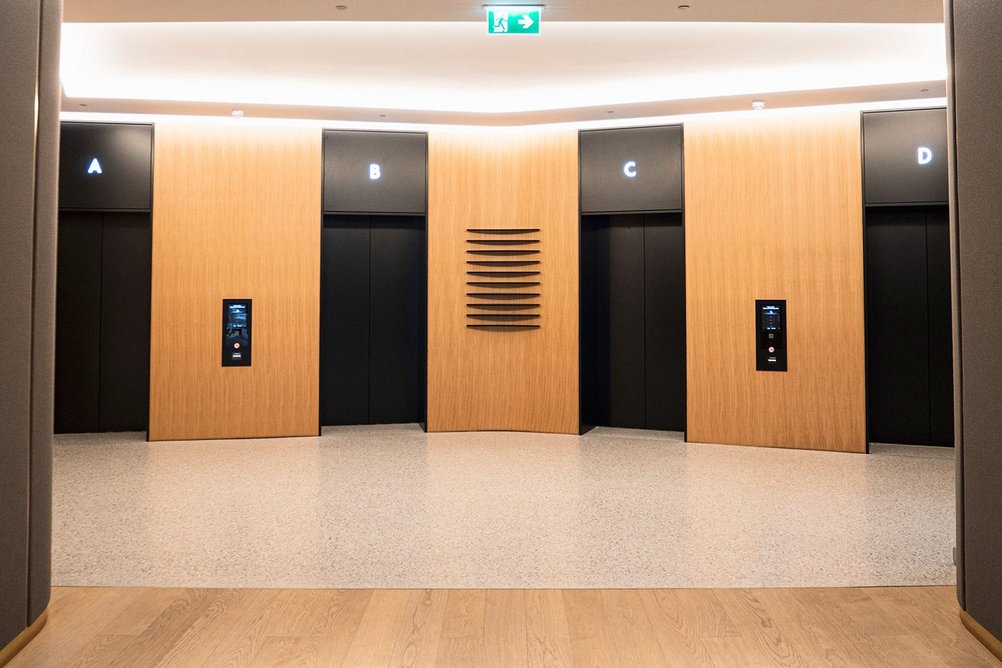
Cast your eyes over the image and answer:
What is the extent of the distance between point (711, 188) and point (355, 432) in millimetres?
4453

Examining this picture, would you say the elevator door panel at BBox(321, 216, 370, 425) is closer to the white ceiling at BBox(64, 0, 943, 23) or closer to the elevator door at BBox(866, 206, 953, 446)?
the white ceiling at BBox(64, 0, 943, 23)

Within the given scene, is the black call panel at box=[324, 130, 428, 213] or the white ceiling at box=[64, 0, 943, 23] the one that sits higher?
the white ceiling at box=[64, 0, 943, 23]

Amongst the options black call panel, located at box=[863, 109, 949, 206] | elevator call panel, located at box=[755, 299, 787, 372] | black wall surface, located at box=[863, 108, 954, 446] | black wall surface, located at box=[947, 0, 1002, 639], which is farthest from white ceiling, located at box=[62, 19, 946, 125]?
black wall surface, located at box=[947, 0, 1002, 639]

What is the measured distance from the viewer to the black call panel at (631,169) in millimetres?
7559

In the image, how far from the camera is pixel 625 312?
8195 mm

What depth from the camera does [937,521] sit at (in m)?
4.55

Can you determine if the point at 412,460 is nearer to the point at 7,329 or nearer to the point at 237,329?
the point at 237,329

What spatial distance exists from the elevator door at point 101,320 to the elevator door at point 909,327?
736cm

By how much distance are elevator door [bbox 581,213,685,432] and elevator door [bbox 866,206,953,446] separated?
6.16ft

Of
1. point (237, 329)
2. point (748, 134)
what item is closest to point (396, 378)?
point (237, 329)

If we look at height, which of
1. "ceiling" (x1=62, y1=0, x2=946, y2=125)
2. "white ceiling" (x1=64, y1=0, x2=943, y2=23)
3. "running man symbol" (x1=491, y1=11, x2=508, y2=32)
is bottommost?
"running man symbol" (x1=491, y1=11, x2=508, y2=32)

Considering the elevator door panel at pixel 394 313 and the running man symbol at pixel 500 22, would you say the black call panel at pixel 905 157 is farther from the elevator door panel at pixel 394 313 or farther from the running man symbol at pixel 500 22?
the elevator door panel at pixel 394 313

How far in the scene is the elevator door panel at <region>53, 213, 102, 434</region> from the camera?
770cm

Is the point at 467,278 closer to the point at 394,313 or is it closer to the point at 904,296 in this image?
the point at 394,313
